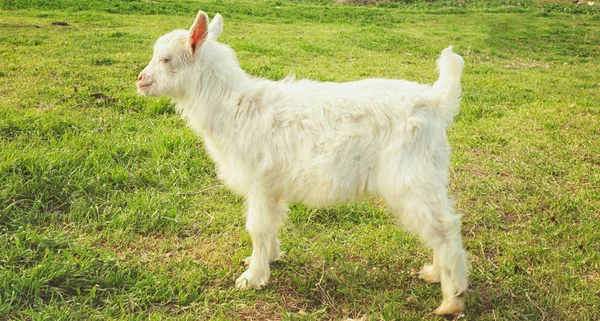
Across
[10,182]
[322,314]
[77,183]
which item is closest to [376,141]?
[322,314]

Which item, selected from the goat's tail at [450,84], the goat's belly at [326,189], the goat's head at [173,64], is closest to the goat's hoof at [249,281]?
the goat's belly at [326,189]

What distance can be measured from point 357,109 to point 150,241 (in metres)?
1.96

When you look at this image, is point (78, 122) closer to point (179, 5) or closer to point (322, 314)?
point (322, 314)

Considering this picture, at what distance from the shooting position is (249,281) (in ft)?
11.8

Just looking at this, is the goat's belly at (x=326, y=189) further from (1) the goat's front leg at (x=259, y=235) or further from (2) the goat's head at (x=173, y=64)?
(2) the goat's head at (x=173, y=64)

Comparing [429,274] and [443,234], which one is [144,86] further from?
[429,274]

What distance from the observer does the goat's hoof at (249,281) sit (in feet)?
11.8

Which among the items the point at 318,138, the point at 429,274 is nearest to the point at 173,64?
the point at 318,138

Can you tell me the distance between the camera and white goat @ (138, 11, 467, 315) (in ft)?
10.6

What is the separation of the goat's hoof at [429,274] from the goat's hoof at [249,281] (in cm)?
115

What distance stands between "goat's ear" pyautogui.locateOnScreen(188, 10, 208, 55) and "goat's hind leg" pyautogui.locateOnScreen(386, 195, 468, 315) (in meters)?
1.70

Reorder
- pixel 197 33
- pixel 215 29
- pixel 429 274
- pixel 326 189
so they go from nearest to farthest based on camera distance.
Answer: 1. pixel 326 189
2. pixel 197 33
3. pixel 429 274
4. pixel 215 29

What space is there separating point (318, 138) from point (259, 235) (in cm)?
82

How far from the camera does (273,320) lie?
3.29m
